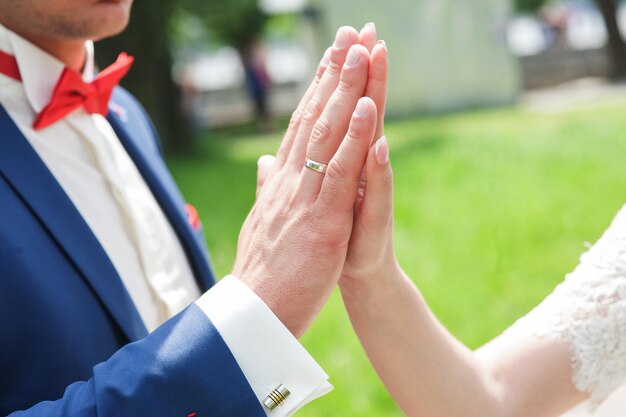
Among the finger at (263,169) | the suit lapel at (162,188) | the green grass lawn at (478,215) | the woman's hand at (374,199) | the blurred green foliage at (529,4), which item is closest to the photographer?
Result: the woman's hand at (374,199)

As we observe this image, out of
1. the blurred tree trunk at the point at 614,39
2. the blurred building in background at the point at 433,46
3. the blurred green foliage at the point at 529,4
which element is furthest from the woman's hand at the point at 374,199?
the blurred green foliage at the point at 529,4

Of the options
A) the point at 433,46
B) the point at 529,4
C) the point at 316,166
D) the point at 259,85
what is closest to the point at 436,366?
the point at 316,166

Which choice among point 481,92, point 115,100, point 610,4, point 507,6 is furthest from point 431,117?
point 115,100

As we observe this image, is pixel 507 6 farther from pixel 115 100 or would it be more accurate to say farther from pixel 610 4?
pixel 115 100

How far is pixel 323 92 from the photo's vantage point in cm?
168

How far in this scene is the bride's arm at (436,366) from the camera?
6.46ft

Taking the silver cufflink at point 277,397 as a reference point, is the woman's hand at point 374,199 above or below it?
above

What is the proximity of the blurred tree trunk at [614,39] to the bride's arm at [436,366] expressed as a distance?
14568 millimetres

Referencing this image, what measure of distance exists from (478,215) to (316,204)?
5.12m

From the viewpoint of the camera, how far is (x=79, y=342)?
5.67 feet

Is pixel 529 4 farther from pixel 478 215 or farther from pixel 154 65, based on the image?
pixel 478 215

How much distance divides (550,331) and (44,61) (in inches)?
56.3

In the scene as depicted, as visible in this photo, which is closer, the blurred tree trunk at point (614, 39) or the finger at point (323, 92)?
the finger at point (323, 92)

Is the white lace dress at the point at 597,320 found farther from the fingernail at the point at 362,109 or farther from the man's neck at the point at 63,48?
the man's neck at the point at 63,48
